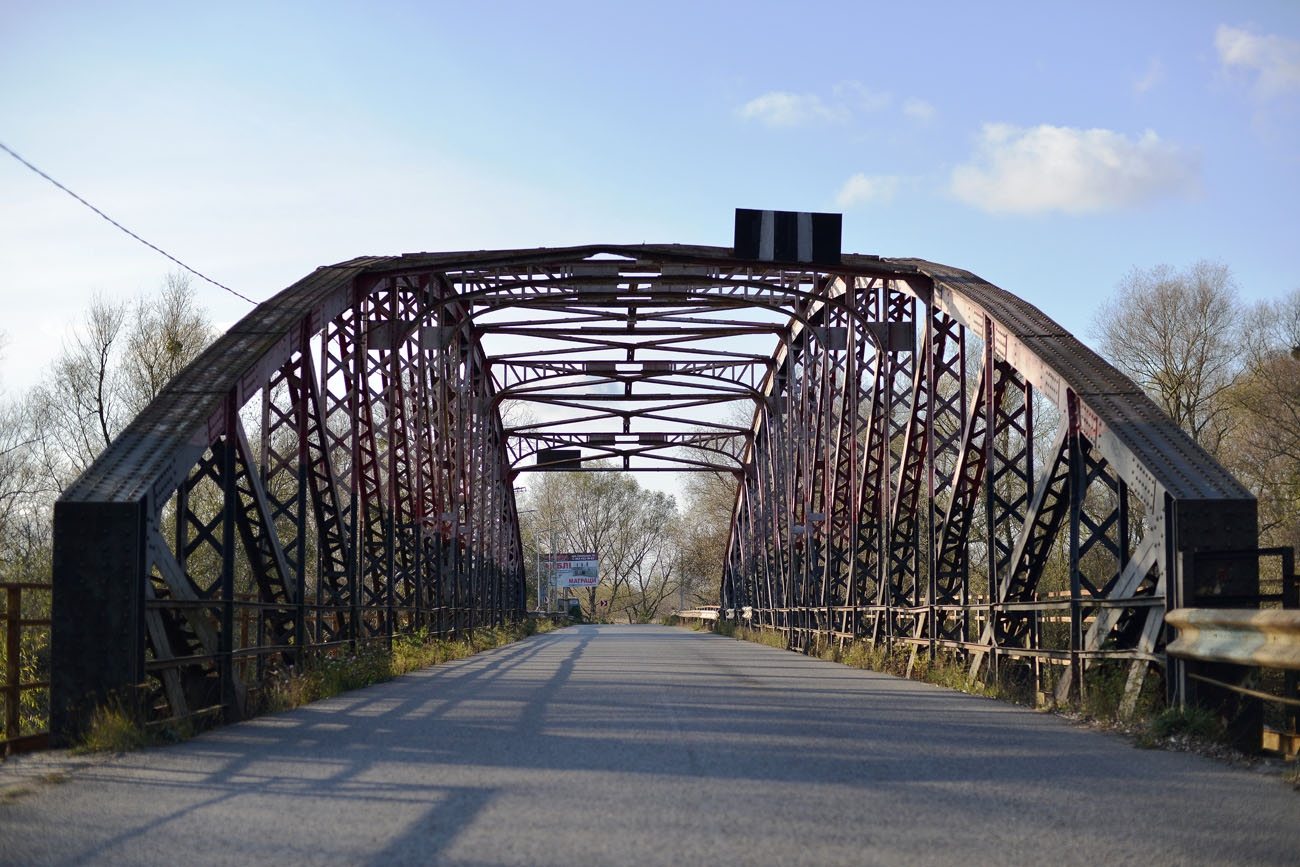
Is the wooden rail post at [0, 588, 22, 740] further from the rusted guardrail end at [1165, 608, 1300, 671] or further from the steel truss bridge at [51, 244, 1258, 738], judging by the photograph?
the rusted guardrail end at [1165, 608, 1300, 671]

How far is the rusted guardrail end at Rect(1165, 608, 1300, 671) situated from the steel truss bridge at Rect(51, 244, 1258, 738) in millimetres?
325

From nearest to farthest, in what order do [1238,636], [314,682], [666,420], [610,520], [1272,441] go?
[1238,636]
[314,682]
[1272,441]
[666,420]
[610,520]

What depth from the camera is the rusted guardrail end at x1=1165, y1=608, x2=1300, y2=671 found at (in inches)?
292

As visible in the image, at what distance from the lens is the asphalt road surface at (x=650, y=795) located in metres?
5.25

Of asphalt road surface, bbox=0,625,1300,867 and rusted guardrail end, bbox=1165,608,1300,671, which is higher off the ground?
rusted guardrail end, bbox=1165,608,1300,671

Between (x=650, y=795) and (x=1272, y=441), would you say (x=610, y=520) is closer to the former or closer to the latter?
(x=1272, y=441)

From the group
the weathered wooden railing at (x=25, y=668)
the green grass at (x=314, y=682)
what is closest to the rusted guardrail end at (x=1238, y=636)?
the green grass at (x=314, y=682)

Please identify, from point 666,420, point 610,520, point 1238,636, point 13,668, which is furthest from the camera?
point 610,520

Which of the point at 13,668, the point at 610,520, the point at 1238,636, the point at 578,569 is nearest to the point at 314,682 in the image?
the point at 13,668

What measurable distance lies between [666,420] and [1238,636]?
116 ft

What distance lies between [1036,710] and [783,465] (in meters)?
24.4

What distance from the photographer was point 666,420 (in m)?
43.2

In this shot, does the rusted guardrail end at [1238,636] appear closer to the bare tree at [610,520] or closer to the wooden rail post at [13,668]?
the wooden rail post at [13,668]

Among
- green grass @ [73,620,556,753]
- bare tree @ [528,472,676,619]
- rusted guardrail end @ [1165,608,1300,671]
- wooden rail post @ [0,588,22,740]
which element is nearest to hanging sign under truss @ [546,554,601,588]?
bare tree @ [528,472,676,619]
